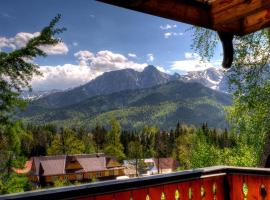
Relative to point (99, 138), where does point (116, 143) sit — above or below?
below

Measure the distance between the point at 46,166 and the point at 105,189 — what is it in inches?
3425

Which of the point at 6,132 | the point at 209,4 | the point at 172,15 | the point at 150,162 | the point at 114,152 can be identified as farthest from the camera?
the point at 150,162

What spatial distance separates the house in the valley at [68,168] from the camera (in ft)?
285

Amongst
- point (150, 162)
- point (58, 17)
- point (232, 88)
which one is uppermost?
point (58, 17)

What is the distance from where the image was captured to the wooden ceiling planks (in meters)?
3.17

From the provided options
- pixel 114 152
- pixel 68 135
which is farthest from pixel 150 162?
pixel 68 135

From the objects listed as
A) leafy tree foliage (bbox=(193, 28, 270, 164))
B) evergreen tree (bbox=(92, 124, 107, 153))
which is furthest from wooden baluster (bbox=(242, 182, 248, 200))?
evergreen tree (bbox=(92, 124, 107, 153))

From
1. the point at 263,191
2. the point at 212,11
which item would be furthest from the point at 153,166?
the point at 212,11

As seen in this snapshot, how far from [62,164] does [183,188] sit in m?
84.4

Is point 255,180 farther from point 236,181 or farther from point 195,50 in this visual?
point 195,50

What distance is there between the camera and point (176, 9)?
10.9ft

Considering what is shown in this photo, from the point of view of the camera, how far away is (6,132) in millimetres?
8930

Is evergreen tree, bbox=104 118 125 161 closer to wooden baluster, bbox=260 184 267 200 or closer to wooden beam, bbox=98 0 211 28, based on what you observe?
wooden baluster, bbox=260 184 267 200

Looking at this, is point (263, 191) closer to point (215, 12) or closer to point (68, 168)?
point (215, 12)
